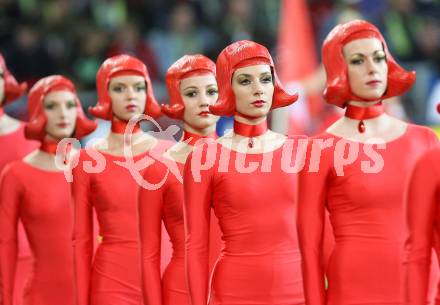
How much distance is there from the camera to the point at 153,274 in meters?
5.75

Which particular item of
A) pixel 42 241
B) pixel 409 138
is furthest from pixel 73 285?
pixel 409 138

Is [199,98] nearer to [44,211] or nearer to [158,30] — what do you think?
[44,211]

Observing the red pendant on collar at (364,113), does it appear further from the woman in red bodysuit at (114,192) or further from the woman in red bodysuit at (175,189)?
the woman in red bodysuit at (114,192)

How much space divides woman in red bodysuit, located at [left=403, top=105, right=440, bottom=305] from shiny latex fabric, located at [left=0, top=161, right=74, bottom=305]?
2.36m

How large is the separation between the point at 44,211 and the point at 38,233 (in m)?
0.12

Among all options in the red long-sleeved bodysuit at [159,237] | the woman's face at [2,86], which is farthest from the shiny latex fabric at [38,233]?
the red long-sleeved bodysuit at [159,237]

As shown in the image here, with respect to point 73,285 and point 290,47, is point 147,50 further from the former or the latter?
point 73,285

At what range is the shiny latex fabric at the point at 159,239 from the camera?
227 inches

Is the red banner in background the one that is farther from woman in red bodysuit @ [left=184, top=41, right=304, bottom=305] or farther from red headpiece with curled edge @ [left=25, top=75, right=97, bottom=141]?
woman in red bodysuit @ [left=184, top=41, right=304, bottom=305]

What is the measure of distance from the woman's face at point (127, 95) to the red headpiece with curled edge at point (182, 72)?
0.32 metres

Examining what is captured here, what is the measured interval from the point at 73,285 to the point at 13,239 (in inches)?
19.4

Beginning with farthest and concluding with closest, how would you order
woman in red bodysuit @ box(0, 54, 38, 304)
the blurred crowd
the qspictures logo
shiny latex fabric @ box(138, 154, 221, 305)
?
1. the blurred crowd
2. woman in red bodysuit @ box(0, 54, 38, 304)
3. shiny latex fabric @ box(138, 154, 221, 305)
4. the qspictures logo

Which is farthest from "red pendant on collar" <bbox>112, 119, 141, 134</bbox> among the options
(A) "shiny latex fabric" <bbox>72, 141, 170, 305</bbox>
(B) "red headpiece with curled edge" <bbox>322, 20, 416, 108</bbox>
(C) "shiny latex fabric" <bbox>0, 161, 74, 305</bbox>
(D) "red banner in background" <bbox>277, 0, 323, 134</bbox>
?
(D) "red banner in background" <bbox>277, 0, 323, 134</bbox>

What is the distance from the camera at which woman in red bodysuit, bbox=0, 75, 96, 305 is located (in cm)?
659
